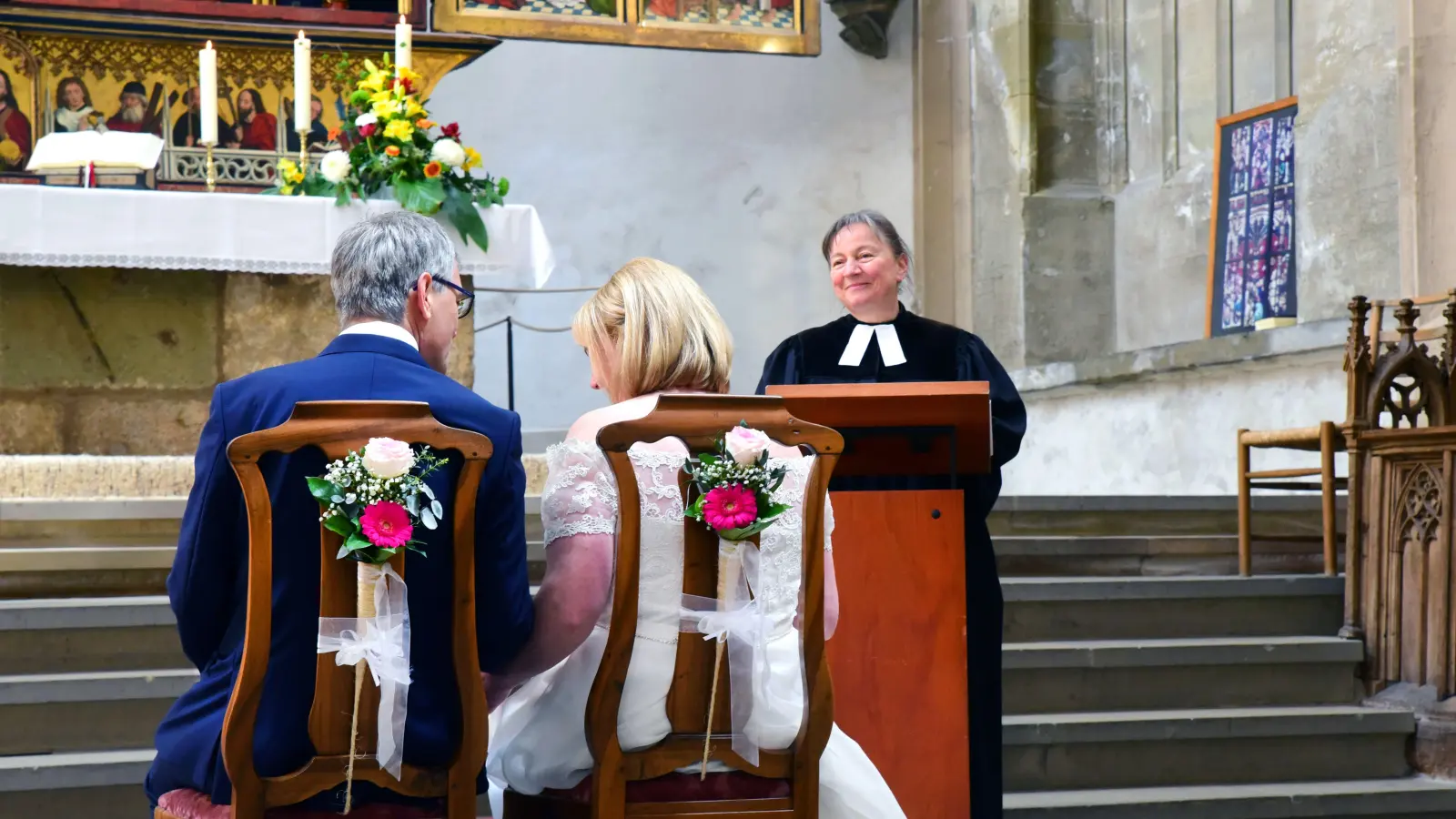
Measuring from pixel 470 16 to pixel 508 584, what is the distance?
5.27 metres

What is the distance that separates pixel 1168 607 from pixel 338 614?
366cm

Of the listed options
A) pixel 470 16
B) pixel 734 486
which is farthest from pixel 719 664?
pixel 470 16

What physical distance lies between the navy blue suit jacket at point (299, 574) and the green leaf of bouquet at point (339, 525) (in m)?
0.08

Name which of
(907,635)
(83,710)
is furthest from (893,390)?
(83,710)

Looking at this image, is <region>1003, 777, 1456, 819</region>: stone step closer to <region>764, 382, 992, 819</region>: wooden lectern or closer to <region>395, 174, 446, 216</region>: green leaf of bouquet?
<region>764, 382, 992, 819</region>: wooden lectern

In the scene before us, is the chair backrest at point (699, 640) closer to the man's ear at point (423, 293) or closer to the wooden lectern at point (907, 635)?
the man's ear at point (423, 293)

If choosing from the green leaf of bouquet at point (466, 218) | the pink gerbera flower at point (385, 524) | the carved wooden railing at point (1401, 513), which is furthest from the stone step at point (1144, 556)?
the pink gerbera flower at point (385, 524)

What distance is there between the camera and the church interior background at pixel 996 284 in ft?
15.5

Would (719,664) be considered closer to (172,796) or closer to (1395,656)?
(172,796)

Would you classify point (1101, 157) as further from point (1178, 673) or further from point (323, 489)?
point (323, 489)

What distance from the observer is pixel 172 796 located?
2389 mm

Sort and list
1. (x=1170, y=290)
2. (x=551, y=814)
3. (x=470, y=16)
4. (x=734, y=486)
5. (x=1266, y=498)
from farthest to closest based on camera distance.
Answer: (x=1170, y=290) → (x=470, y=16) → (x=1266, y=498) → (x=551, y=814) → (x=734, y=486)

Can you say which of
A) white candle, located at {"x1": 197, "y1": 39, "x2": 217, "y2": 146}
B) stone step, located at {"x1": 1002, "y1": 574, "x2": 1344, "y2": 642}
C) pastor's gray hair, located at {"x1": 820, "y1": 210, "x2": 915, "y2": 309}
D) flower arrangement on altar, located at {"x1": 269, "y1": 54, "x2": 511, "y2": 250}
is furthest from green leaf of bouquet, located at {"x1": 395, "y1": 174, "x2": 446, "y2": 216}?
pastor's gray hair, located at {"x1": 820, "y1": 210, "x2": 915, "y2": 309}

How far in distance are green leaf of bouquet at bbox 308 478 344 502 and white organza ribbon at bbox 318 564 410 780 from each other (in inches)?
4.9
